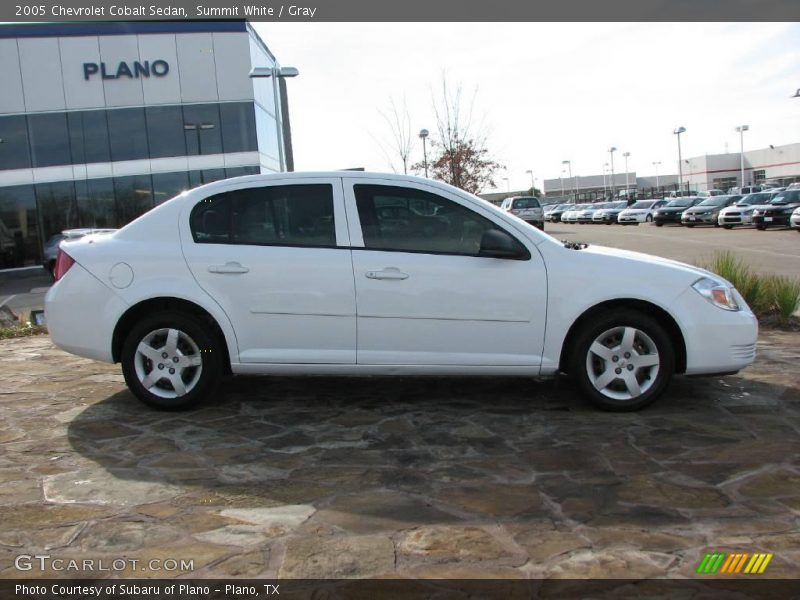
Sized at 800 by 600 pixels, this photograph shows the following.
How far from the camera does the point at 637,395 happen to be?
4.89 m

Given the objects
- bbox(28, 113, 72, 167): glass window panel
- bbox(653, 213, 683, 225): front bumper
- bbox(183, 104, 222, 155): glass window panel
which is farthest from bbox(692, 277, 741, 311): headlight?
bbox(653, 213, 683, 225): front bumper

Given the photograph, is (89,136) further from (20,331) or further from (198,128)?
(20,331)

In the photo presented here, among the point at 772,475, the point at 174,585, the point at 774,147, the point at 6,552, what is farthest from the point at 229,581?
the point at 774,147

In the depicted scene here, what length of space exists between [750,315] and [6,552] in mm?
4794

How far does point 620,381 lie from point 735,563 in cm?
Answer: 208

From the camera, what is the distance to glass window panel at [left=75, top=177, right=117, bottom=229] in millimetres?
26766

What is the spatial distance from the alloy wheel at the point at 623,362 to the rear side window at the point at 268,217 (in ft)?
6.73

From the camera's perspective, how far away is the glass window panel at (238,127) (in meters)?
27.4

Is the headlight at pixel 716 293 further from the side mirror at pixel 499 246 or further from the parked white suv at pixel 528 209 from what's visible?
the parked white suv at pixel 528 209

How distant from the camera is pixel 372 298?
488cm

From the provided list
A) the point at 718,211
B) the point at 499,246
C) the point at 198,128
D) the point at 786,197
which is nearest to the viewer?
the point at 499,246

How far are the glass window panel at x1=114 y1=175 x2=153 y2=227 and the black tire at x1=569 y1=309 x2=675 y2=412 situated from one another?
2496 centimetres

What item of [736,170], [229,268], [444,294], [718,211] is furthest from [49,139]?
[736,170]

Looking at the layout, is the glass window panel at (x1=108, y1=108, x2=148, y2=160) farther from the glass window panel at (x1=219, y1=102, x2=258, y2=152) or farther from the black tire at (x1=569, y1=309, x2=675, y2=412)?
the black tire at (x1=569, y1=309, x2=675, y2=412)
